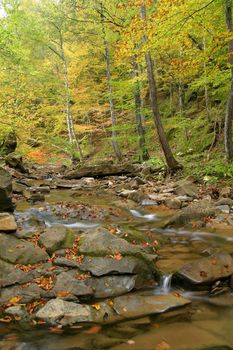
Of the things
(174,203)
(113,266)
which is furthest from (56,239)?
(174,203)

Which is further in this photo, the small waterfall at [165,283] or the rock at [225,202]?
the rock at [225,202]

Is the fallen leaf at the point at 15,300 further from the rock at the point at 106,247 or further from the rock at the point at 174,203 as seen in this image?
the rock at the point at 174,203

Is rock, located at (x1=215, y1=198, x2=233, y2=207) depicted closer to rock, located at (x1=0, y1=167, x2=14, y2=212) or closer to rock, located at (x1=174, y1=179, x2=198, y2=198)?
rock, located at (x1=174, y1=179, x2=198, y2=198)

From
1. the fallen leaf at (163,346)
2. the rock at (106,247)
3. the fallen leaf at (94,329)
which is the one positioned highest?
the rock at (106,247)

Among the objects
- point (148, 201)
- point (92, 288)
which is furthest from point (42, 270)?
point (148, 201)

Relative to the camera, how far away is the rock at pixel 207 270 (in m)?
4.91

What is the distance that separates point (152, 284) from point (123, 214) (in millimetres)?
3953

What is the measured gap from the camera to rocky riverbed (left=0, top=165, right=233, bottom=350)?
3852mm

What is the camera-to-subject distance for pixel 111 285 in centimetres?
491

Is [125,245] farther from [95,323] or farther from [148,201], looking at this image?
[148,201]

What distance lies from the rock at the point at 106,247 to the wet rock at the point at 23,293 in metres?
1.13

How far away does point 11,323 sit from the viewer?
407 centimetres

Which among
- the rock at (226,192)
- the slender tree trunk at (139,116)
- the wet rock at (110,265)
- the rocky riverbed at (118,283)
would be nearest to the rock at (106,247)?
the rocky riverbed at (118,283)

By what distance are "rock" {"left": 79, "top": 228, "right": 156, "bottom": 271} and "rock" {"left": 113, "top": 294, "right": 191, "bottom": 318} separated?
0.81m
